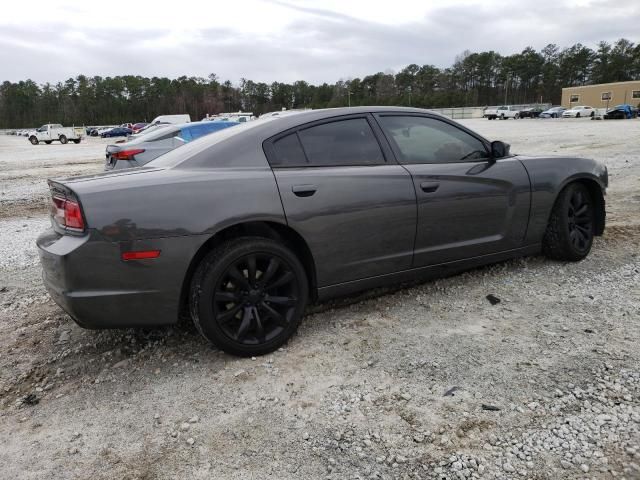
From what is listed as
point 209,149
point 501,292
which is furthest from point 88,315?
point 501,292

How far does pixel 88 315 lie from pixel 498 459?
224cm

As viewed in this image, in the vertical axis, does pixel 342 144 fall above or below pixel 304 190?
above

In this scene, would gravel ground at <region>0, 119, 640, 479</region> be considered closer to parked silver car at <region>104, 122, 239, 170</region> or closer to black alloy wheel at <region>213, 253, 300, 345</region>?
black alloy wheel at <region>213, 253, 300, 345</region>

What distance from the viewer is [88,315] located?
2809 mm

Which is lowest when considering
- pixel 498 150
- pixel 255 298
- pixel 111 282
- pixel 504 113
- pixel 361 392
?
pixel 361 392

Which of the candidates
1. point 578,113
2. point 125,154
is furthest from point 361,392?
point 578,113

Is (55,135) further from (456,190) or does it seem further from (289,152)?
(456,190)

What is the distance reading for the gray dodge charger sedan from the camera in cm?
281

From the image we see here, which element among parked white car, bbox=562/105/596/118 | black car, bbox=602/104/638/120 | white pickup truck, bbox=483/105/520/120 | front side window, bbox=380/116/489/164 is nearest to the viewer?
front side window, bbox=380/116/489/164

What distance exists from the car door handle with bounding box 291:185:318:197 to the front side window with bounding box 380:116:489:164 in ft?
2.71

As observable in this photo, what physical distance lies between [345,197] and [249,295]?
2.97 ft

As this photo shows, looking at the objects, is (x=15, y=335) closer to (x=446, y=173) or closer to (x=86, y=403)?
(x=86, y=403)

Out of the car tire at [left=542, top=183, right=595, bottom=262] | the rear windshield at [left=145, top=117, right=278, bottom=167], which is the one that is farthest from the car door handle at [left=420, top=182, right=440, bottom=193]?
the car tire at [left=542, top=183, right=595, bottom=262]

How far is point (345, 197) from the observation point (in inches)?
132
